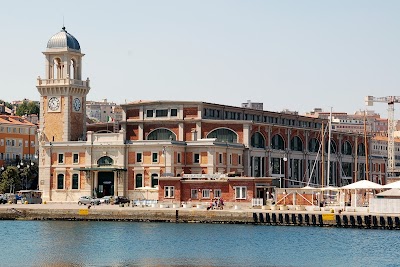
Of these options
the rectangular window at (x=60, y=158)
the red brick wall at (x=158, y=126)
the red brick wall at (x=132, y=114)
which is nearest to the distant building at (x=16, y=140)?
the red brick wall at (x=132, y=114)

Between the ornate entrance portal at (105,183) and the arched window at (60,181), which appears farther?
the arched window at (60,181)

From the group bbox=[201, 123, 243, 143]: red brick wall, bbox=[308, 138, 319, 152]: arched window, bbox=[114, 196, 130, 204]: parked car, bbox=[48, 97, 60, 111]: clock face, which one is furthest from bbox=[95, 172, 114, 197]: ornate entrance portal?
bbox=[308, 138, 319, 152]: arched window

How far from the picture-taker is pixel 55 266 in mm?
65625

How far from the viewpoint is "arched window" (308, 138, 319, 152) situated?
146 m

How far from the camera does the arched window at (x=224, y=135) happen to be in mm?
128125

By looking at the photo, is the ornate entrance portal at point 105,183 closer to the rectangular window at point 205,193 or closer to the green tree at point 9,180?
the rectangular window at point 205,193

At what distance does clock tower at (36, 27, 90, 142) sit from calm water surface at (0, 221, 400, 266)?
28554 millimetres

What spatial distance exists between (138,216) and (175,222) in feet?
13.9

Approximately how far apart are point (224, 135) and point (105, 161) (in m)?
16.1

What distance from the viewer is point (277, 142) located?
450 ft

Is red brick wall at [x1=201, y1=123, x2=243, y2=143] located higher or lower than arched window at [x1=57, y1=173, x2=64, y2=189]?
higher

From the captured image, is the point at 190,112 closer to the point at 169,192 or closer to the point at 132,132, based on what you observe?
the point at 132,132

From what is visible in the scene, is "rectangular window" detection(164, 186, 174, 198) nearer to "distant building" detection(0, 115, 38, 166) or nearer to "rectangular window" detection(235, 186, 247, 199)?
"rectangular window" detection(235, 186, 247, 199)

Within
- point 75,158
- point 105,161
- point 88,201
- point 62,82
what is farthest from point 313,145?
point 88,201
